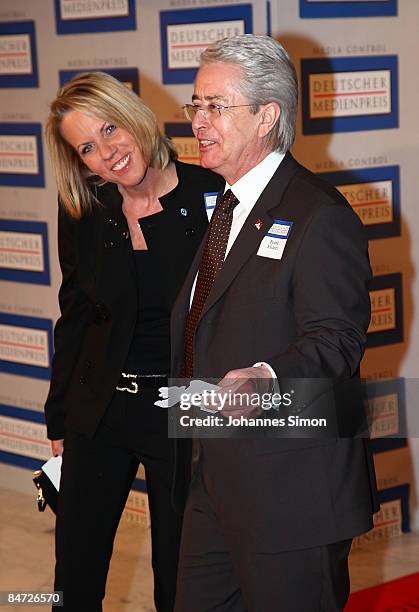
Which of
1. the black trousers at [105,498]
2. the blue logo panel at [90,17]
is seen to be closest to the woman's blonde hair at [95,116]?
the black trousers at [105,498]

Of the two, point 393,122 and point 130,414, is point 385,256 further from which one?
point 130,414

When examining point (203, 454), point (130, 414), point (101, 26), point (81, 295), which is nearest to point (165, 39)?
point (101, 26)

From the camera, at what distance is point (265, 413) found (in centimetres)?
202

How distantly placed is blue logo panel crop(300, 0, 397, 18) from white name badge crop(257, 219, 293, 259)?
1.86 meters

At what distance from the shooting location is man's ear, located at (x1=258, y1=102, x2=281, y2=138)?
83.7 inches

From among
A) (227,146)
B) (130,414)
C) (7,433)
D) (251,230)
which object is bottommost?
(7,433)

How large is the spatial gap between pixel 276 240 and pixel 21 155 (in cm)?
291

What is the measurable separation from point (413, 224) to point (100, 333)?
68.2 inches

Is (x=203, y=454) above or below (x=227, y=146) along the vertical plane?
below

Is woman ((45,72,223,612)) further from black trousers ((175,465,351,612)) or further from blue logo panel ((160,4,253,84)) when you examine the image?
blue logo panel ((160,4,253,84))

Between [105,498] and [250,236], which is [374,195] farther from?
[250,236]

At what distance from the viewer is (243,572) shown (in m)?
2.15

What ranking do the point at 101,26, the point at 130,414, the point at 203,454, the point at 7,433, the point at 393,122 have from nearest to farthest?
the point at 203,454
the point at 130,414
the point at 393,122
the point at 101,26
the point at 7,433

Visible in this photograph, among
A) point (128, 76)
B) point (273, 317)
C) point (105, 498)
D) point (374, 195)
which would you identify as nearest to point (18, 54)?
point (128, 76)
